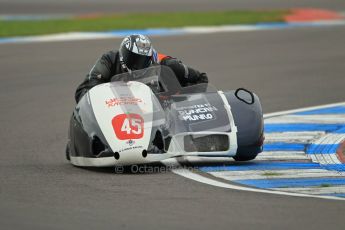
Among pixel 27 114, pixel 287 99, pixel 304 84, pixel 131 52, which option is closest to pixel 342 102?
pixel 287 99

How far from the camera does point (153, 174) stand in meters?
8.65

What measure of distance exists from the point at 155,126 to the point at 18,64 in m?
9.05

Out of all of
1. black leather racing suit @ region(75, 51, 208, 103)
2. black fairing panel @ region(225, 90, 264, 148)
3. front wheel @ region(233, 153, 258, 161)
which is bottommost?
front wheel @ region(233, 153, 258, 161)

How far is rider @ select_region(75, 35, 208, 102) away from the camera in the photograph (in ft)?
31.8

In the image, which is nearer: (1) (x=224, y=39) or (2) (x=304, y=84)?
(2) (x=304, y=84)

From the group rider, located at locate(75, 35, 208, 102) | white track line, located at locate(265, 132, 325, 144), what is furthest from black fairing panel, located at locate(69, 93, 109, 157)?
white track line, located at locate(265, 132, 325, 144)

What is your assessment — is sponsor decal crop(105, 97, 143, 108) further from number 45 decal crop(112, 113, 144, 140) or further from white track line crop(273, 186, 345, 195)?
white track line crop(273, 186, 345, 195)

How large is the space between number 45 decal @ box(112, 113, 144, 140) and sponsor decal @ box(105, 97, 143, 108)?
0.68ft

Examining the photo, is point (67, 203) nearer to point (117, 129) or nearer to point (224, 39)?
point (117, 129)

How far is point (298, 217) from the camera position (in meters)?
6.86

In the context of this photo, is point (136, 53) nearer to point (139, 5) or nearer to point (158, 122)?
point (158, 122)

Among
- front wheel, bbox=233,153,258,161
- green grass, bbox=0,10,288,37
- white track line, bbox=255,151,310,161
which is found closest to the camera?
front wheel, bbox=233,153,258,161

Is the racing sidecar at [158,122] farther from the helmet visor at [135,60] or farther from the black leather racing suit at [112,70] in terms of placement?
the black leather racing suit at [112,70]

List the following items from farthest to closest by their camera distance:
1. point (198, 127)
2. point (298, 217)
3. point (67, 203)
Answer: point (198, 127), point (67, 203), point (298, 217)
